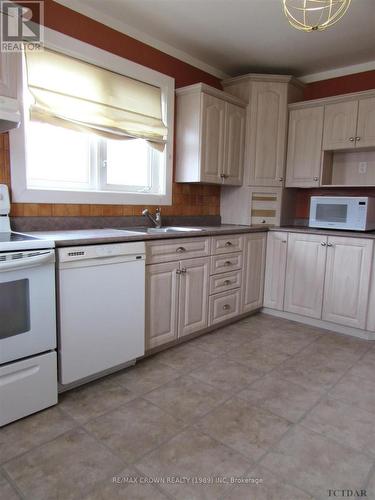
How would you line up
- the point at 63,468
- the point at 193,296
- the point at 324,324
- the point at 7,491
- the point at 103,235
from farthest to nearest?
the point at 324,324, the point at 193,296, the point at 103,235, the point at 63,468, the point at 7,491

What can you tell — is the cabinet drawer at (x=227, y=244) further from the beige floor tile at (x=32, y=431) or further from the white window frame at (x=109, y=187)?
the beige floor tile at (x=32, y=431)

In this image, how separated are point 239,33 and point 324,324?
8.68ft

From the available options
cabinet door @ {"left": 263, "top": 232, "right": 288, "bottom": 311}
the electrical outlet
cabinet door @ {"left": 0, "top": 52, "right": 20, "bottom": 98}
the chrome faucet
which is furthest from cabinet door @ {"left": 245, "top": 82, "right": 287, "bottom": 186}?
cabinet door @ {"left": 0, "top": 52, "right": 20, "bottom": 98}

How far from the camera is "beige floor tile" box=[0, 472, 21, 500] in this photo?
1334 millimetres

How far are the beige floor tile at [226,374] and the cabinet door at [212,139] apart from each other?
64.0 inches

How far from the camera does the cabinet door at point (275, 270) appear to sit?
3.46m

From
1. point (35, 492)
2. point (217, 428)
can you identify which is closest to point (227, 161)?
point (217, 428)

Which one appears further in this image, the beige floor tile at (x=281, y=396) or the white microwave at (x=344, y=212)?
the white microwave at (x=344, y=212)

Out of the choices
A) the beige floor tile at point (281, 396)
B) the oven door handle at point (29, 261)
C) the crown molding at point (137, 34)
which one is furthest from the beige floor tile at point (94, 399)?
the crown molding at point (137, 34)

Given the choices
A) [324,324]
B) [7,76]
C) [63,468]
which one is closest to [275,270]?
[324,324]

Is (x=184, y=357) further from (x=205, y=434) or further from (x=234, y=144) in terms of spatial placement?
(x=234, y=144)

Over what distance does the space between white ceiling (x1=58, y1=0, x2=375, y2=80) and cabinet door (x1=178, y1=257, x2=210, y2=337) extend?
6.10ft

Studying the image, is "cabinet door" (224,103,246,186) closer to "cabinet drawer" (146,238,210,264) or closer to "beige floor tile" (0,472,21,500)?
"cabinet drawer" (146,238,210,264)

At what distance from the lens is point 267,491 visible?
140 cm
